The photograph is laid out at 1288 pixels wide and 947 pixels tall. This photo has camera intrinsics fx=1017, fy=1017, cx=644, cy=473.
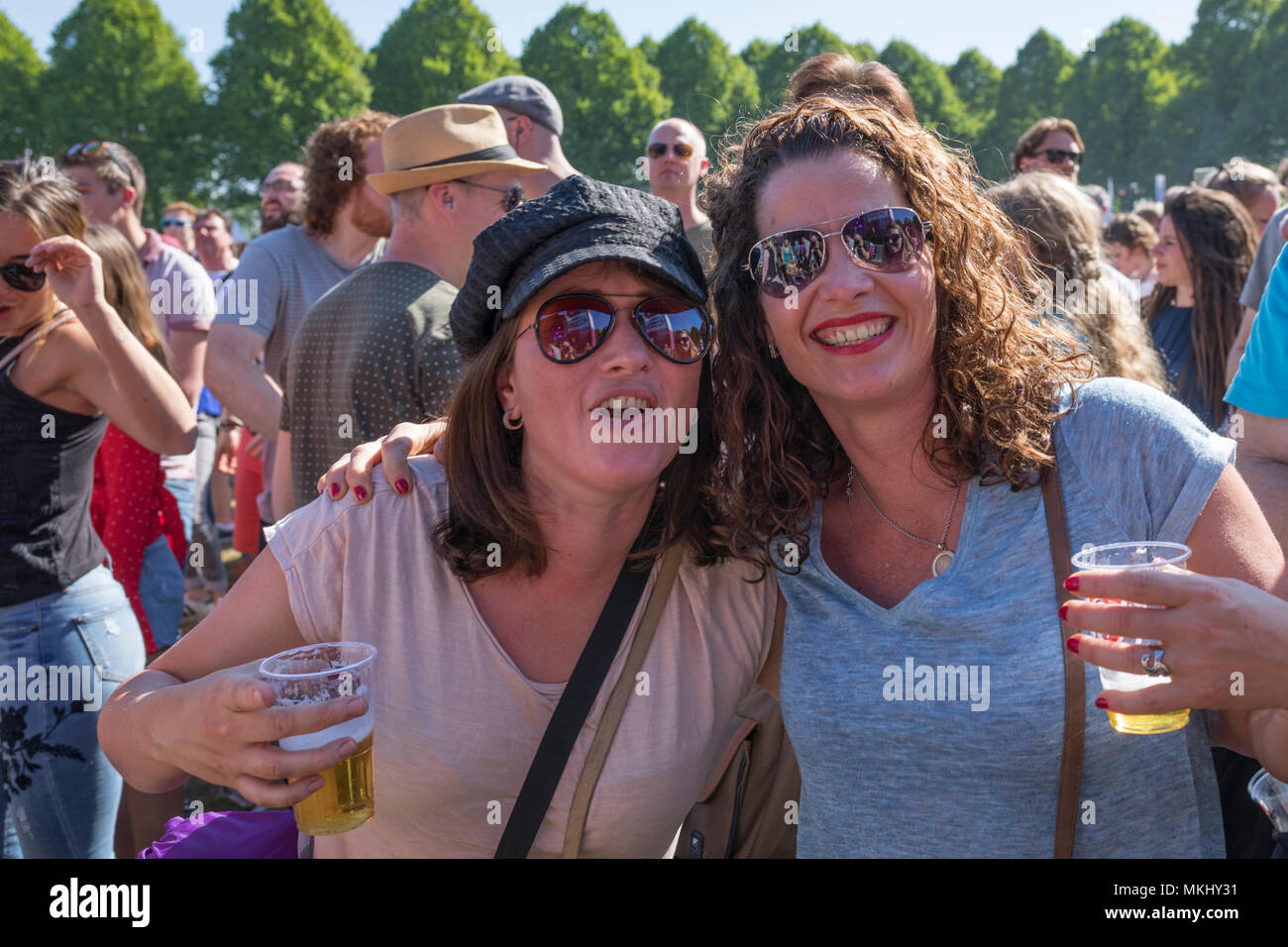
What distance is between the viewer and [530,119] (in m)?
5.11

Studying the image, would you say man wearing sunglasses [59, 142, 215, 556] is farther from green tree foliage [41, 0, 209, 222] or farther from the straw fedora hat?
green tree foliage [41, 0, 209, 222]

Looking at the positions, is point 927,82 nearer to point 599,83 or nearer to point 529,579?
point 599,83

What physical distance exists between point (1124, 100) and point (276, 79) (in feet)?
141

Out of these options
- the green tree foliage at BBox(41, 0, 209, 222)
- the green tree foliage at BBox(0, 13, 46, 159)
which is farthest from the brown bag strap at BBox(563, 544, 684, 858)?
the green tree foliage at BBox(0, 13, 46, 159)

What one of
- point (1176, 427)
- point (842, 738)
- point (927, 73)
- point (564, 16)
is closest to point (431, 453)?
point (842, 738)

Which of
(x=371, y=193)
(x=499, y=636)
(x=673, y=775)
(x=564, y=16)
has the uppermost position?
(x=564, y=16)

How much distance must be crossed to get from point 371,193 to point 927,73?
59.0 metres

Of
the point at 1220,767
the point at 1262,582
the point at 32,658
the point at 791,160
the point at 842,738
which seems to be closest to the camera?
the point at 1262,582

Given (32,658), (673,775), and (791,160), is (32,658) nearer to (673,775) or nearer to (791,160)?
(673,775)

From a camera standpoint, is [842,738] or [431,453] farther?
[431,453]

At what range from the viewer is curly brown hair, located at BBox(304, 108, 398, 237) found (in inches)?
198

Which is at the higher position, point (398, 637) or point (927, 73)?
point (927, 73)

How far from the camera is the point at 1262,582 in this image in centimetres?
183

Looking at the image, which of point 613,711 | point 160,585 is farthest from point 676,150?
point 613,711
